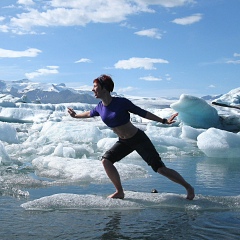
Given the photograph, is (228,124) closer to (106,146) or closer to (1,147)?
(106,146)

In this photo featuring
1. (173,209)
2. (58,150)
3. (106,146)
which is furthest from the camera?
(106,146)

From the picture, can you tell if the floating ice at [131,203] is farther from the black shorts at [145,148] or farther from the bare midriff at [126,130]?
the bare midriff at [126,130]

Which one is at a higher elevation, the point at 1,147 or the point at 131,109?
the point at 131,109

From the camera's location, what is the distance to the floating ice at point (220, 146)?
404 inches

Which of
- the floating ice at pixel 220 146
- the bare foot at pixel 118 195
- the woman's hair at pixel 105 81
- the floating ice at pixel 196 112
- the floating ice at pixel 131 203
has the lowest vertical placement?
the floating ice at pixel 131 203

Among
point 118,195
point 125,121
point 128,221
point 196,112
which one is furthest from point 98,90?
point 196,112

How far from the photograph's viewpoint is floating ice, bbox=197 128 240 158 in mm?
10266

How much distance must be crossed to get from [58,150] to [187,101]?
12.3 m

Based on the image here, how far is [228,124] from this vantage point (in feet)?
71.9

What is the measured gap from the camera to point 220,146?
10.2 meters

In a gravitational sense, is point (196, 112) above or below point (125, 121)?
above

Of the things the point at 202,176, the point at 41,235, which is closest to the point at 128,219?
the point at 41,235

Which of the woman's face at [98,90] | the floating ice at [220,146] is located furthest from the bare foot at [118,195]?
the floating ice at [220,146]

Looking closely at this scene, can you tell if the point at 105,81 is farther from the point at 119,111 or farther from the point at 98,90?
the point at 119,111
